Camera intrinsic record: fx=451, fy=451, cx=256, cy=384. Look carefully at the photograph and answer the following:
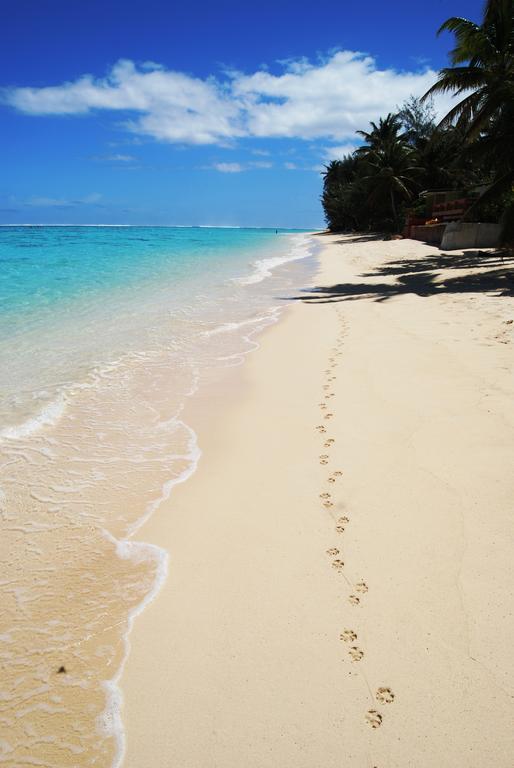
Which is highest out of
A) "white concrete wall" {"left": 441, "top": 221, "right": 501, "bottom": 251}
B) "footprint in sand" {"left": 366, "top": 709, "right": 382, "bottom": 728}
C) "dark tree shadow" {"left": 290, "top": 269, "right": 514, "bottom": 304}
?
"white concrete wall" {"left": 441, "top": 221, "right": 501, "bottom": 251}

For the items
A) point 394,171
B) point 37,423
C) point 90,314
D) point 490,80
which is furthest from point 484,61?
point 394,171

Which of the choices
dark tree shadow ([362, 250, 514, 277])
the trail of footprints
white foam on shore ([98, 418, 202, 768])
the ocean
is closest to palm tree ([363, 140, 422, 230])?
dark tree shadow ([362, 250, 514, 277])

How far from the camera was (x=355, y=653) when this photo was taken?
2191 mm

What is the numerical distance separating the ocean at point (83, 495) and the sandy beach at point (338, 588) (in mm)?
162

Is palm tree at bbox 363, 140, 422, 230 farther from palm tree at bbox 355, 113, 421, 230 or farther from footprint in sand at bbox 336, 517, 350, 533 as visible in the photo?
footprint in sand at bbox 336, 517, 350, 533

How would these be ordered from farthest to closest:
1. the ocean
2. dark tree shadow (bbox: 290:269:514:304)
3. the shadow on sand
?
the shadow on sand, dark tree shadow (bbox: 290:269:514:304), the ocean

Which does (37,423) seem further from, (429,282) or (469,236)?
(469,236)

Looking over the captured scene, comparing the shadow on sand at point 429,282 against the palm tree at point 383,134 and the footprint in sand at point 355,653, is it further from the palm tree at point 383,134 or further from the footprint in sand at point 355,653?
the palm tree at point 383,134

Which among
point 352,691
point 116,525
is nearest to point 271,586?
point 352,691

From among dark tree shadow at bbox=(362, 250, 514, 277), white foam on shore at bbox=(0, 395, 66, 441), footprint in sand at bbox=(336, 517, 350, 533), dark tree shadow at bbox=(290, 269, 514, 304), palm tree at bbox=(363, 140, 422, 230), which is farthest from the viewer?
palm tree at bbox=(363, 140, 422, 230)

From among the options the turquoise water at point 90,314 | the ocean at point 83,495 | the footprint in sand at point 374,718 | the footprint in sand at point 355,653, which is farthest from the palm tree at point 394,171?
the footprint in sand at point 374,718

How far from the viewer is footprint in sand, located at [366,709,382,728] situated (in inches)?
74.2

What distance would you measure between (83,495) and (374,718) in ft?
8.90

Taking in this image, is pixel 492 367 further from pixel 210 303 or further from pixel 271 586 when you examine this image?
pixel 210 303
